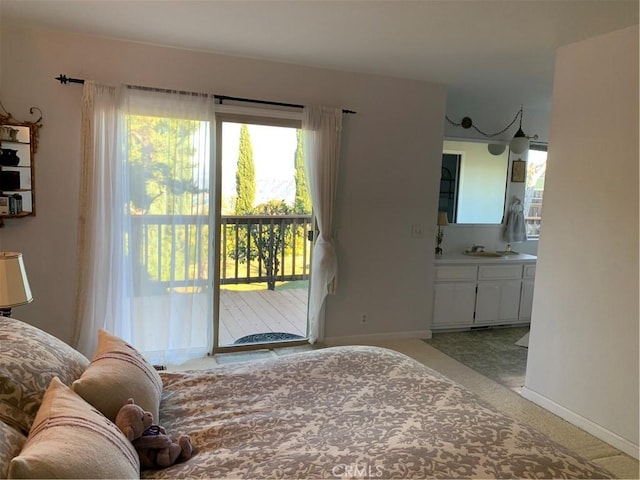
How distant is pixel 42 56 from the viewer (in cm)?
320

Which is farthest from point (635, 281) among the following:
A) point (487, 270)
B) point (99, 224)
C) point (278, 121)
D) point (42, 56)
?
point (42, 56)

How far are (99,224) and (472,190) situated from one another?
13.2ft

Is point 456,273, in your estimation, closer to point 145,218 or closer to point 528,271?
point 528,271

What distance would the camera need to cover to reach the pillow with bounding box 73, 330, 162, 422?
1.45 m

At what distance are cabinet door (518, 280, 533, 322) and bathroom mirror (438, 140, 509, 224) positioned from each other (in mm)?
861

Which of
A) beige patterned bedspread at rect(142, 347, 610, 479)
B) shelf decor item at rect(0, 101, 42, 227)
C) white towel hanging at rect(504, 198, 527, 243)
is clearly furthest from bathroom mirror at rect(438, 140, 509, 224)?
shelf decor item at rect(0, 101, 42, 227)

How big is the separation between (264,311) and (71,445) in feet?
11.2

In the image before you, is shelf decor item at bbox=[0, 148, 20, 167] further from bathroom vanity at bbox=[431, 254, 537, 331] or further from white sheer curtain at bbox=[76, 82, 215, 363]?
bathroom vanity at bbox=[431, 254, 537, 331]

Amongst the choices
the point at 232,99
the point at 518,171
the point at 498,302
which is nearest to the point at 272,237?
the point at 232,99

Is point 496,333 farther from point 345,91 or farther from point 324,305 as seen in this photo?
point 345,91

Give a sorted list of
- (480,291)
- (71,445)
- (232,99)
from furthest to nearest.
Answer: (480,291) < (232,99) < (71,445)

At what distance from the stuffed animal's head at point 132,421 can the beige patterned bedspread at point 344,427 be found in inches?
5.0

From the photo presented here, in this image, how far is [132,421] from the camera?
1394 millimetres

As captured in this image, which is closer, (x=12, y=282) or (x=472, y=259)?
(x=12, y=282)
